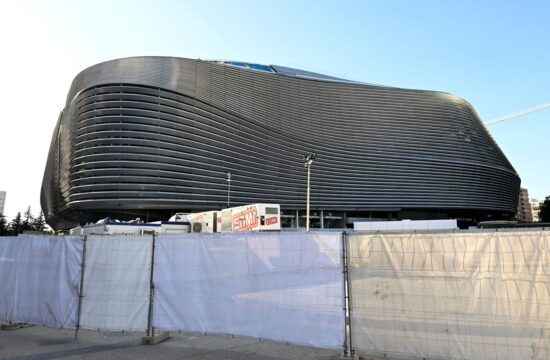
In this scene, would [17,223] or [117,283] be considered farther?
[17,223]

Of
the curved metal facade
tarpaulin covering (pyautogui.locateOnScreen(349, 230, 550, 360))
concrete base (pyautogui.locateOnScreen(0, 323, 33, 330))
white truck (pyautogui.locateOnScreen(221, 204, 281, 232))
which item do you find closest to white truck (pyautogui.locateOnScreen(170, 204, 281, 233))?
white truck (pyautogui.locateOnScreen(221, 204, 281, 232))

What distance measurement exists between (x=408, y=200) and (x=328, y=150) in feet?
71.8

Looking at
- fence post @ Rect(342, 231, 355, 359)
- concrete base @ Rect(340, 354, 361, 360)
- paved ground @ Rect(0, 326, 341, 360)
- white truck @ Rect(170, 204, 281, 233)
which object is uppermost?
white truck @ Rect(170, 204, 281, 233)

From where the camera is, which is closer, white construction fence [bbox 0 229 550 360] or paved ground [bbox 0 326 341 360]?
white construction fence [bbox 0 229 550 360]

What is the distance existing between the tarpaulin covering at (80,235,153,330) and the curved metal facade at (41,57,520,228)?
59.2 metres

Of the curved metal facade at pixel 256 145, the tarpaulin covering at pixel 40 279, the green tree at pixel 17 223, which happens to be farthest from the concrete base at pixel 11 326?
the green tree at pixel 17 223

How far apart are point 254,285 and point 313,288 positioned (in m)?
1.07

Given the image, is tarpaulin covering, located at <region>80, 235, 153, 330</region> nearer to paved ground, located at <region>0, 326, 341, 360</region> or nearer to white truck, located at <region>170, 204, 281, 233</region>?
paved ground, located at <region>0, 326, 341, 360</region>

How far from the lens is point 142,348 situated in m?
6.67

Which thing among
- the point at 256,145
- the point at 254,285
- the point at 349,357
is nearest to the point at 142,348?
the point at 254,285

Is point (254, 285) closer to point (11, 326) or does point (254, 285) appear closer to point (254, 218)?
point (11, 326)

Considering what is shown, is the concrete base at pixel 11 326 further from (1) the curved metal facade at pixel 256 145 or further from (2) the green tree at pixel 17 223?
(2) the green tree at pixel 17 223

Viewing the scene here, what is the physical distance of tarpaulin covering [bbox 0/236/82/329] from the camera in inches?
311

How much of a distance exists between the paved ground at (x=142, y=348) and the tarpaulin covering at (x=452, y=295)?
39.8 inches
